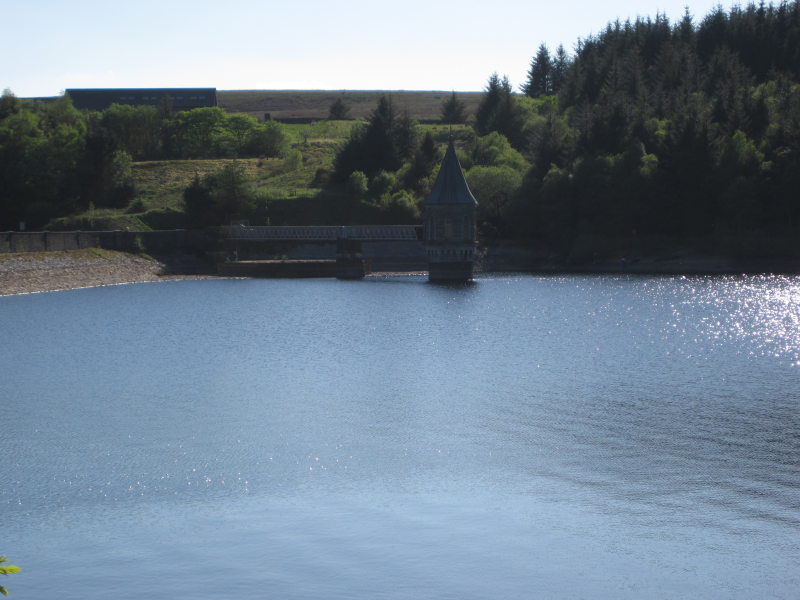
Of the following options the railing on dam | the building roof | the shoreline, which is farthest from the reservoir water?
the railing on dam

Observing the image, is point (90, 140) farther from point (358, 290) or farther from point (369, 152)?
point (358, 290)

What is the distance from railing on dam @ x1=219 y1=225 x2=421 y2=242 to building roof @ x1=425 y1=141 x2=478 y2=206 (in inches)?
377

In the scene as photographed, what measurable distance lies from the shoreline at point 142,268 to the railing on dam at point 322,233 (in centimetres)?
399

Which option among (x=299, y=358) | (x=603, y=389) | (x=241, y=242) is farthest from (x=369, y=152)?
(x=603, y=389)

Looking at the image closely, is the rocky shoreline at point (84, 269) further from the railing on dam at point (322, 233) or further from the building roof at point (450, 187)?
the building roof at point (450, 187)

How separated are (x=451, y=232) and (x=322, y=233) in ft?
52.4

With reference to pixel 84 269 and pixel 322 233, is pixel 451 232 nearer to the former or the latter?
pixel 322 233

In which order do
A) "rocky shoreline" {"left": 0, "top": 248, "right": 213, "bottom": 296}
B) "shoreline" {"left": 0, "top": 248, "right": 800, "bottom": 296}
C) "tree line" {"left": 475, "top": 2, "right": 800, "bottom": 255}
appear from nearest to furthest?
"rocky shoreline" {"left": 0, "top": 248, "right": 213, "bottom": 296}, "shoreline" {"left": 0, "top": 248, "right": 800, "bottom": 296}, "tree line" {"left": 475, "top": 2, "right": 800, "bottom": 255}

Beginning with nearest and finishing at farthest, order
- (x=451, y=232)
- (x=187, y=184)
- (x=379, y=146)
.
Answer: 1. (x=451, y=232)
2. (x=187, y=184)
3. (x=379, y=146)

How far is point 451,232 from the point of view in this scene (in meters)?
102

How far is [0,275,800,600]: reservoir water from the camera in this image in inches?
906

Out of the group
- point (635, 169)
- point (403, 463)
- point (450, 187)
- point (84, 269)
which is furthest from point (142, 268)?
point (403, 463)

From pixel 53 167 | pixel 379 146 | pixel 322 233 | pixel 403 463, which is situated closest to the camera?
pixel 403 463

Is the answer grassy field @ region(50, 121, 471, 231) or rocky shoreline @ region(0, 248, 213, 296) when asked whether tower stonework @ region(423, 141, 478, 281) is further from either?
rocky shoreline @ region(0, 248, 213, 296)
